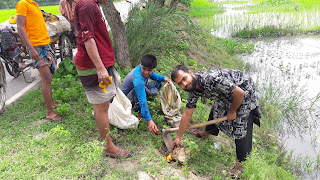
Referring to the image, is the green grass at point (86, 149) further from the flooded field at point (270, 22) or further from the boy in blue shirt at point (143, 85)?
the flooded field at point (270, 22)

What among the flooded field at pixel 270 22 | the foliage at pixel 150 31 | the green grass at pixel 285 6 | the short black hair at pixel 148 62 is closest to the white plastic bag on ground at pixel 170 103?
the short black hair at pixel 148 62

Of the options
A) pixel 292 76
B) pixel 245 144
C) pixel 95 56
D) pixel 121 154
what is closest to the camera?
pixel 95 56

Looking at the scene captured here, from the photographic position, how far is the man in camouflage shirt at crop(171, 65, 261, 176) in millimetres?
2277

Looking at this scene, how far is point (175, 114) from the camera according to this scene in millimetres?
3281

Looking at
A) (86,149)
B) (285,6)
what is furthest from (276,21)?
(86,149)

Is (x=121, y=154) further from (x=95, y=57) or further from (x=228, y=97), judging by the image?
(x=228, y=97)

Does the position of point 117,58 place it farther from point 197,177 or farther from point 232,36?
point 232,36

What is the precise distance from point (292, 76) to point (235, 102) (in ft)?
14.0

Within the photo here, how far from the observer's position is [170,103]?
3.29 meters

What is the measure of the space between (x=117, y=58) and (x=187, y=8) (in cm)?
1108

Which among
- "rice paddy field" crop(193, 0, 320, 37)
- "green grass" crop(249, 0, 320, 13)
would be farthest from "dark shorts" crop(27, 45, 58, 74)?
"green grass" crop(249, 0, 320, 13)

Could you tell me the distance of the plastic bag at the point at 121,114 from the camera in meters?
2.78

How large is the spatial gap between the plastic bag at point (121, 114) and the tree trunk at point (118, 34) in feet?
6.03

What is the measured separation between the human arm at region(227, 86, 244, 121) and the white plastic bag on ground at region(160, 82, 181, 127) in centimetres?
83
